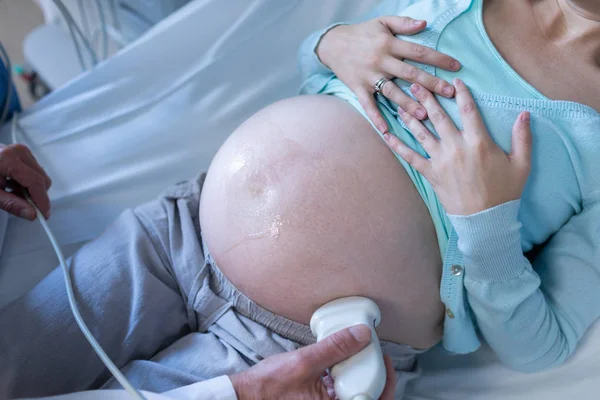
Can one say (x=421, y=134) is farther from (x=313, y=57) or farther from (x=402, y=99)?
(x=313, y=57)

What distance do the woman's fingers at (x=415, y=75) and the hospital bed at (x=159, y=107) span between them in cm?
38

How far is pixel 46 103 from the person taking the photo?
38.4 inches

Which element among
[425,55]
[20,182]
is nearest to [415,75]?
[425,55]

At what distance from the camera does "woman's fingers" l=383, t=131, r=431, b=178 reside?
0.65 m

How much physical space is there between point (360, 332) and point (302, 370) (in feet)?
0.27

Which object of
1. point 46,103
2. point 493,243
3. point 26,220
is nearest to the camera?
point 493,243

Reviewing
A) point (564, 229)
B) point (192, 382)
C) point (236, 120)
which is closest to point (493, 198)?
point (564, 229)

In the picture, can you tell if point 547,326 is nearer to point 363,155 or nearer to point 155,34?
point 363,155

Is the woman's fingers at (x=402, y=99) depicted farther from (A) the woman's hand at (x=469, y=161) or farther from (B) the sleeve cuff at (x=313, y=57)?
(B) the sleeve cuff at (x=313, y=57)

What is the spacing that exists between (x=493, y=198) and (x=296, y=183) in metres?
0.25

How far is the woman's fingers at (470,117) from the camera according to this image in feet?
2.08

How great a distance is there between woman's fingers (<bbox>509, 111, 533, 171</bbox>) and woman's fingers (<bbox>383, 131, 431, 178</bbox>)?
108 mm

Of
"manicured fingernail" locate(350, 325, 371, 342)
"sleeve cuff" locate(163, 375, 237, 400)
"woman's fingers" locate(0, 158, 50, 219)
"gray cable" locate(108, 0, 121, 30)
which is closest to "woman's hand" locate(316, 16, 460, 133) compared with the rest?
"manicured fingernail" locate(350, 325, 371, 342)

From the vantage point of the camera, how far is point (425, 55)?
0.69 m
